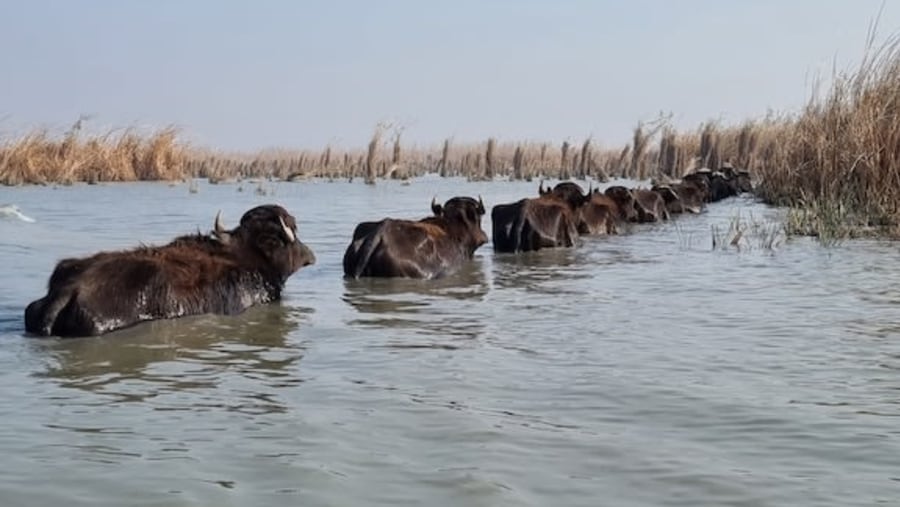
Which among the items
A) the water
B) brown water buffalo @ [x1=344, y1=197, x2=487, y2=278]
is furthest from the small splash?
brown water buffalo @ [x1=344, y1=197, x2=487, y2=278]

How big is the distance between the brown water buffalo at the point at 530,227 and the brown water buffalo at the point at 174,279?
4.71 metres

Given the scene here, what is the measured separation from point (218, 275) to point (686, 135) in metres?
35.9

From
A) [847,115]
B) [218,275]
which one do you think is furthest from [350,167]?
[218,275]

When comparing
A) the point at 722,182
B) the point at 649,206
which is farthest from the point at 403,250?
the point at 722,182

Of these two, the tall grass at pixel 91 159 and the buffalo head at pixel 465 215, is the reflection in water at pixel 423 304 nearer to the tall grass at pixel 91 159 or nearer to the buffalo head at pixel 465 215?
the buffalo head at pixel 465 215

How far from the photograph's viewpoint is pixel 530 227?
13570mm

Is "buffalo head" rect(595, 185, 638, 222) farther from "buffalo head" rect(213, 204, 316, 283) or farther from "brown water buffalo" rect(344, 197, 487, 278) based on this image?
"buffalo head" rect(213, 204, 316, 283)

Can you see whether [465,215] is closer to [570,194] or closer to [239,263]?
[239,263]

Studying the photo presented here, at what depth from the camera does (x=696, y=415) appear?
470cm

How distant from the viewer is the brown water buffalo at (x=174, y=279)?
6758 millimetres

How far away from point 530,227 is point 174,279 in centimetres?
668

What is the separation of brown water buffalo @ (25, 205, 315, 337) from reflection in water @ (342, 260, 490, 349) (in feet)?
2.35

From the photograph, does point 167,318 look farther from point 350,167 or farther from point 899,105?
point 350,167

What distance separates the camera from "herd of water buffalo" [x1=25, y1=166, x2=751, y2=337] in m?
6.83
